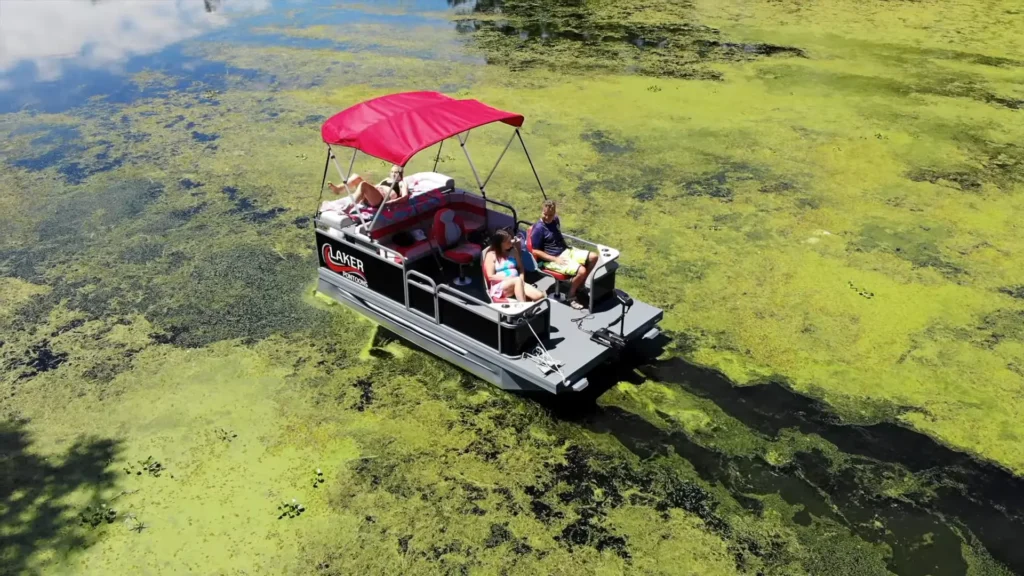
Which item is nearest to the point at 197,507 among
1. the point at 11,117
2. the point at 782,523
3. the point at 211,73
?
the point at 782,523

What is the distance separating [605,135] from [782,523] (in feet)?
30.9

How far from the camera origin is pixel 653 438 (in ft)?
21.9

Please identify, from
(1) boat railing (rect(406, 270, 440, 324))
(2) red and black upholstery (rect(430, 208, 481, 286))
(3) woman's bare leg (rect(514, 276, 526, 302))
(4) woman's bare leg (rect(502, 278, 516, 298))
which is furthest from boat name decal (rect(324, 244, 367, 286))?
(3) woman's bare leg (rect(514, 276, 526, 302))

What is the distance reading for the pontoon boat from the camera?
274 inches

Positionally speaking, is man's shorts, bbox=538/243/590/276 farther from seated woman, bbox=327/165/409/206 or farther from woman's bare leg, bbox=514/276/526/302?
seated woman, bbox=327/165/409/206

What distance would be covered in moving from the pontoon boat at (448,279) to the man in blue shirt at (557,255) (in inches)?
4.4

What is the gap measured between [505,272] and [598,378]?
1458 millimetres

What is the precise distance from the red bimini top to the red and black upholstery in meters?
0.98

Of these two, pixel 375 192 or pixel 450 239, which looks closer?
pixel 450 239

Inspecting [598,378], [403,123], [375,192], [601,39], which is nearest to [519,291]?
[598,378]

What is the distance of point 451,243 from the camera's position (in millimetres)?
8203

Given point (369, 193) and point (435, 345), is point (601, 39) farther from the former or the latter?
point (435, 345)

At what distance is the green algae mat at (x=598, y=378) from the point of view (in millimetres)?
5742

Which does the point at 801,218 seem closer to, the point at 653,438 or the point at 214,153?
the point at 653,438
